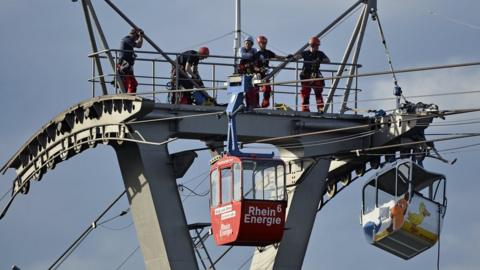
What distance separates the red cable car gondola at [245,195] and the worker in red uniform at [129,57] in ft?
11.8

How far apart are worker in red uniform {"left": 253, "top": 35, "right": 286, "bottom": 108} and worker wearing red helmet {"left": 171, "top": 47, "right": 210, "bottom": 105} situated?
129 cm

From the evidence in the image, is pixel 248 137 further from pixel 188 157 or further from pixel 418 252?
pixel 418 252

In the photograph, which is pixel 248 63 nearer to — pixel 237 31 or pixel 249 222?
pixel 237 31

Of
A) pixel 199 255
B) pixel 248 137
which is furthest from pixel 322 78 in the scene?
pixel 199 255

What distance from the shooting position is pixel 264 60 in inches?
2141

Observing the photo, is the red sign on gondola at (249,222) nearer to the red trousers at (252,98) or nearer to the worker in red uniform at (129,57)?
the red trousers at (252,98)

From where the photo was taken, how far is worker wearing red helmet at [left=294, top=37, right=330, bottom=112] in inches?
2164

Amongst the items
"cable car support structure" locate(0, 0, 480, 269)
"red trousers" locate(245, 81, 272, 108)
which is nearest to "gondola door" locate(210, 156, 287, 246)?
"cable car support structure" locate(0, 0, 480, 269)

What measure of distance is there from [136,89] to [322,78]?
5.19 m

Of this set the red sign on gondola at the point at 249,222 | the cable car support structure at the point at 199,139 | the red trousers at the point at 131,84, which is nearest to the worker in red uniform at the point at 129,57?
the red trousers at the point at 131,84

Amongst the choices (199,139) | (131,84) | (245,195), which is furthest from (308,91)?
(245,195)

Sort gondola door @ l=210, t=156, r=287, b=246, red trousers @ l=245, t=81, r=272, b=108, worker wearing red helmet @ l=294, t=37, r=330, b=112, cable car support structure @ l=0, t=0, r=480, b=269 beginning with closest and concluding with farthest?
gondola door @ l=210, t=156, r=287, b=246
cable car support structure @ l=0, t=0, r=480, b=269
red trousers @ l=245, t=81, r=272, b=108
worker wearing red helmet @ l=294, t=37, r=330, b=112

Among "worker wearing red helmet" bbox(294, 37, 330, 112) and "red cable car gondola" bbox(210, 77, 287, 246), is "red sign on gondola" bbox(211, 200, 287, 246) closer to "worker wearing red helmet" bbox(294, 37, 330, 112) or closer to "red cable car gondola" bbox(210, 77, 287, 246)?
"red cable car gondola" bbox(210, 77, 287, 246)

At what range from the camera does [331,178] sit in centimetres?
5809
